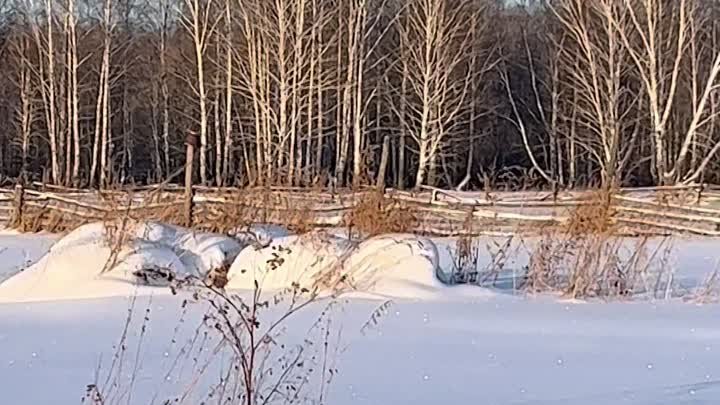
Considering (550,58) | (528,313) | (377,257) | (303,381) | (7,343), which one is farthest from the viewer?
(550,58)

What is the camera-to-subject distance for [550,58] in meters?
27.9

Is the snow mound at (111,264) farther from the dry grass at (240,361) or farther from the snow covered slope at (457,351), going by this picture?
the dry grass at (240,361)

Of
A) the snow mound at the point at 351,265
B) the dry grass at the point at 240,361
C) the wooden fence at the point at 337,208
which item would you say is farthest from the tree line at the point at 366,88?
the dry grass at the point at 240,361

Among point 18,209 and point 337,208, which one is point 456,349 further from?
point 18,209

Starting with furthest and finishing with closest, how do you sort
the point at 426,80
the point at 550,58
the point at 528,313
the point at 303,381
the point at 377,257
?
the point at 550,58
the point at 426,80
the point at 377,257
the point at 528,313
the point at 303,381

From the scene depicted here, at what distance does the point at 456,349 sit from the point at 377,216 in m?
4.56

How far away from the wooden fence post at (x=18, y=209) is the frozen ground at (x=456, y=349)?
7554 mm

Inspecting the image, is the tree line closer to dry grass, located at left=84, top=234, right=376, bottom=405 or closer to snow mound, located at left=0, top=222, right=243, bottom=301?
snow mound, located at left=0, top=222, right=243, bottom=301

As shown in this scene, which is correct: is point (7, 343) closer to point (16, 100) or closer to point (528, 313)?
point (528, 313)

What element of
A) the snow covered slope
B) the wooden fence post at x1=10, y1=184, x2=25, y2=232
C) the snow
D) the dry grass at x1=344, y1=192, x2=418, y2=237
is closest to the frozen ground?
the snow covered slope

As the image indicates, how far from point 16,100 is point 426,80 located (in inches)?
513

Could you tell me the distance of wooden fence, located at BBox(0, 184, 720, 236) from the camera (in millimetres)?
10547

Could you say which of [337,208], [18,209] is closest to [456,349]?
[337,208]

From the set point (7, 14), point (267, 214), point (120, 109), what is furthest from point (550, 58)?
point (267, 214)
